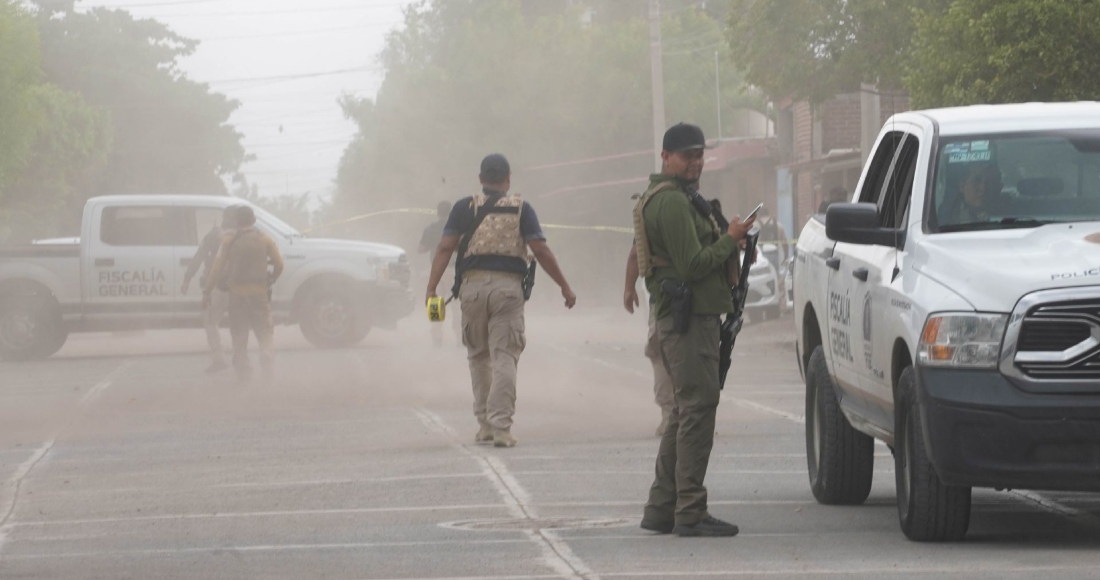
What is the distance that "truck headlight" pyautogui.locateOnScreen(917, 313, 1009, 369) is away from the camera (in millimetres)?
6992

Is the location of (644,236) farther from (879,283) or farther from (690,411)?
(879,283)

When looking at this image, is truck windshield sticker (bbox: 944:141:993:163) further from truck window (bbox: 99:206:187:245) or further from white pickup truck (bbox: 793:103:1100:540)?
truck window (bbox: 99:206:187:245)

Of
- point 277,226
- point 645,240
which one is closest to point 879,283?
point 645,240

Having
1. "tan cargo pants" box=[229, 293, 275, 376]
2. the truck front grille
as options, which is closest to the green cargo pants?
the truck front grille

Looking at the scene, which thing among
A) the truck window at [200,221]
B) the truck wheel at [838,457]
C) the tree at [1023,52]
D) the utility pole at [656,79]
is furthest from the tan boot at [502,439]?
the utility pole at [656,79]

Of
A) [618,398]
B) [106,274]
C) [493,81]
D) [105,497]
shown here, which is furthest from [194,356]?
[493,81]

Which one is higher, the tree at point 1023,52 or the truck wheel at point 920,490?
the tree at point 1023,52

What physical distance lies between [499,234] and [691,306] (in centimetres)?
417

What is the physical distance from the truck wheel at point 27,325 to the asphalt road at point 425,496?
21.0 ft

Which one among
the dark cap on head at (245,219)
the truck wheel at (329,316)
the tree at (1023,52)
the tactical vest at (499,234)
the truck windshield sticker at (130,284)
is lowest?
the truck wheel at (329,316)

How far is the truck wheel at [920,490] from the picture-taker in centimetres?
738

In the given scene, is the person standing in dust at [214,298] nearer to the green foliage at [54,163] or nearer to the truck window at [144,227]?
the truck window at [144,227]

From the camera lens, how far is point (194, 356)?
24672mm

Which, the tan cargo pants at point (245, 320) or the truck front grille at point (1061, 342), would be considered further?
the tan cargo pants at point (245, 320)
